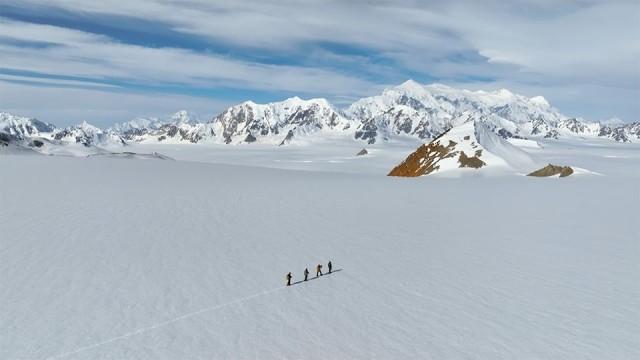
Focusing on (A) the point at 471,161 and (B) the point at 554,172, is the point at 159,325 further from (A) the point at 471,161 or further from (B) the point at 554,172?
(A) the point at 471,161

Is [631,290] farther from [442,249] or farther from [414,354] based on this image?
[414,354]

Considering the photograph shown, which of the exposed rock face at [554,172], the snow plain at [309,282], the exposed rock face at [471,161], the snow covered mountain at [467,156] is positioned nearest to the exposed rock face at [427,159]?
the snow covered mountain at [467,156]

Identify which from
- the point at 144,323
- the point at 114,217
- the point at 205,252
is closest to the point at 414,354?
the point at 144,323

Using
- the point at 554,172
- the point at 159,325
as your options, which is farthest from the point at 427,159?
the point at 159,325

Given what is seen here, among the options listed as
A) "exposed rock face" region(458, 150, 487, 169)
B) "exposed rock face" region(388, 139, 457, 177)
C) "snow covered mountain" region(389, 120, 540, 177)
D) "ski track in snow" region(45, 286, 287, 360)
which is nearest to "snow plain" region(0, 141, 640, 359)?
"ski track in snow" region(45, 286, 287, 360)

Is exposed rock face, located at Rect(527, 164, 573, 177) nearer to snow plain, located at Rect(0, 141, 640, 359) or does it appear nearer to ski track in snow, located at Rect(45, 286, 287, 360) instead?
snow plain, located at Rect(0, 141, 640, 359)

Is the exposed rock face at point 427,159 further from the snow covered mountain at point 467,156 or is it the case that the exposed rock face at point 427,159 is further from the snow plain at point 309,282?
the snow plain at point 309,282
